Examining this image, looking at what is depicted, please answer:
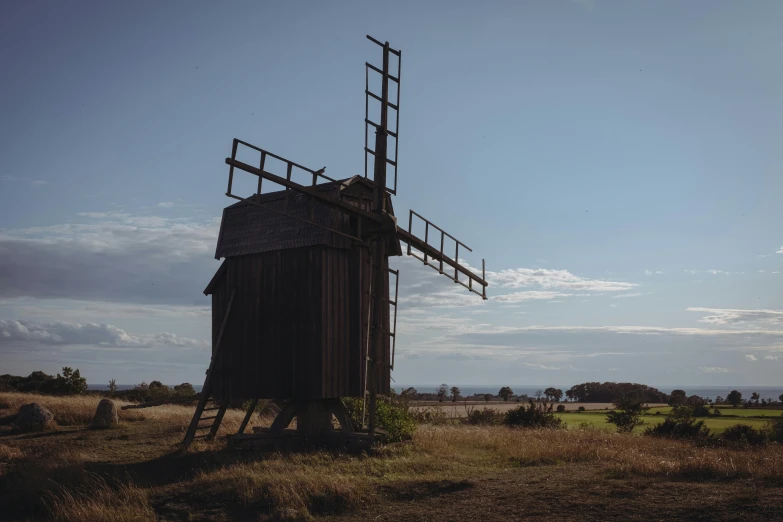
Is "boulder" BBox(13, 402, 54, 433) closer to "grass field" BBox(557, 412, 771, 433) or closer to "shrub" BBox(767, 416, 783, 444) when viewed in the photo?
"grass field" BBox(557, 412, 771, 433)

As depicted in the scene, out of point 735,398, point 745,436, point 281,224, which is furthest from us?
point 735,398

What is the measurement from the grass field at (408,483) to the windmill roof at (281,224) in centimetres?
609

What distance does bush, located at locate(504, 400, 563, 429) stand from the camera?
27.4 m

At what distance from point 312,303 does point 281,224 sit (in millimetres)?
2775

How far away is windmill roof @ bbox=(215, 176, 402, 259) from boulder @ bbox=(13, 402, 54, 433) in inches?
415

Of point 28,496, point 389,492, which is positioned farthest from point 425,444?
point 28,496

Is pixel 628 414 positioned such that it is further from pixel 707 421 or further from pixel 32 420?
pixel 32 420

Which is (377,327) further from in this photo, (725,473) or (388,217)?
(725,473)

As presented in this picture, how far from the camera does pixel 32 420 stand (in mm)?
25953

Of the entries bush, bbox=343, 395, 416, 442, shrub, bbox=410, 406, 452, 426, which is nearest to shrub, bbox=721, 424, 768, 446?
bush, bbox=343, 395, 416, 442

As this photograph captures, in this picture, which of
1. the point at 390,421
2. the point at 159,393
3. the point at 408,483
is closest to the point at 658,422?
the point at 390,421

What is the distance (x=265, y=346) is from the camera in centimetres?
2070

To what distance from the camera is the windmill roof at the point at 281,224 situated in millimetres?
20219

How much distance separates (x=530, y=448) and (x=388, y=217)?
305 inches
